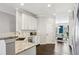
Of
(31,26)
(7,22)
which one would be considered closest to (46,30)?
(31,26)

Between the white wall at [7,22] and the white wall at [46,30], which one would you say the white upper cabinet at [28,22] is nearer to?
the white wall at [46,30]

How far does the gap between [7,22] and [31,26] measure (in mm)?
412

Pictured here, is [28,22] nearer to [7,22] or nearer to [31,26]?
[31,26]

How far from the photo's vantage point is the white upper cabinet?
1.79 metres

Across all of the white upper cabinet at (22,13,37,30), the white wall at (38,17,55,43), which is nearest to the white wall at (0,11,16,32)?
the white upper cabinet at (22,13,37,30)

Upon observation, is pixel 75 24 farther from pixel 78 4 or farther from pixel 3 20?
pixel 3 20

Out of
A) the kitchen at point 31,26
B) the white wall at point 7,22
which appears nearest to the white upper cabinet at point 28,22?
the kitchen at point 31,26

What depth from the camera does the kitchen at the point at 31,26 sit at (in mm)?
1641

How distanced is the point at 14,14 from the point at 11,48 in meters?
0.62

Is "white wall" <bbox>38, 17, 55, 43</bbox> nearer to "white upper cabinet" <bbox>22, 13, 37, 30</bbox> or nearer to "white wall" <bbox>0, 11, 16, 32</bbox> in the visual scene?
"white upper cabinet" <bbox>22, 13, 37, 30</bbox>

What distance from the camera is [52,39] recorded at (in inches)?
73.9
